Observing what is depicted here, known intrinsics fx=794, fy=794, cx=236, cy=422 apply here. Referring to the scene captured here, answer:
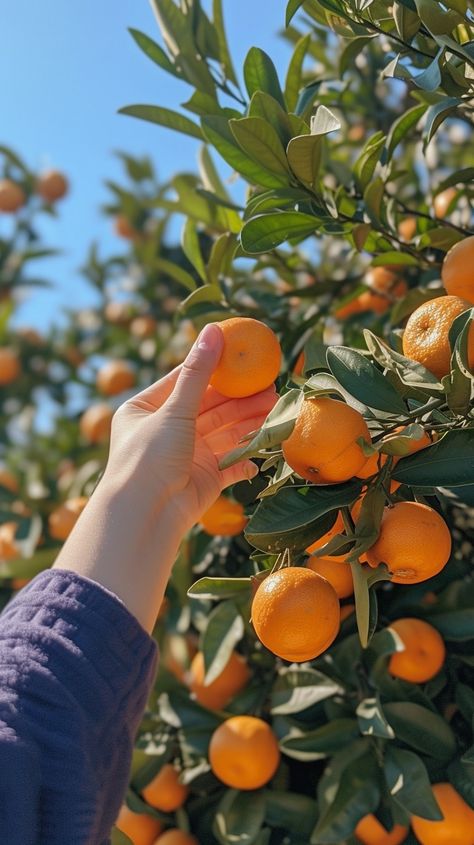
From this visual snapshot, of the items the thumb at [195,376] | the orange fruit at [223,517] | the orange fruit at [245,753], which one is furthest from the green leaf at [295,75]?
the orange fruit at [245,753]

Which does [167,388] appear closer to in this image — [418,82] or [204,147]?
[418,82]

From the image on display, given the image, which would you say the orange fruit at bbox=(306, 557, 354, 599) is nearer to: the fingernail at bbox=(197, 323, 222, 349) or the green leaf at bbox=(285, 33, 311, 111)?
the fingernail at bbox=(197, 323, 222, 349)

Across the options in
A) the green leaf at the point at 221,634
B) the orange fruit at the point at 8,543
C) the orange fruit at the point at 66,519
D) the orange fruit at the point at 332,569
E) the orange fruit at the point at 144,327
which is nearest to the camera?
the orange fruit at the point at 332,569

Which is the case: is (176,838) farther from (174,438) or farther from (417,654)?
(174,438)

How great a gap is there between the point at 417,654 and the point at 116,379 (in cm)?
168

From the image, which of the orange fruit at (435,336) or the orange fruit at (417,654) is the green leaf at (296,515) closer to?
the orange fruit at (435,336)

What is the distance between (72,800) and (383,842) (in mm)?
615

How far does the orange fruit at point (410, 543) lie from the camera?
85 cm

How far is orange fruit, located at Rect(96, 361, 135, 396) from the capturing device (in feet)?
8.82

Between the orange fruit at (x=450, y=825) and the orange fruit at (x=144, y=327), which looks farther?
the orange fruit at (x=144, y=327)

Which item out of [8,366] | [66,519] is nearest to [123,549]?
[66,519]

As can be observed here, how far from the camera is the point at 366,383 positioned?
89 centimetres

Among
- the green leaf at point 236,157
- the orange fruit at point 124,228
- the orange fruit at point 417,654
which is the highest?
the green leaf at point 236,157

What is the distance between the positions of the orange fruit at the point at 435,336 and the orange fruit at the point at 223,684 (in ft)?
2.68
